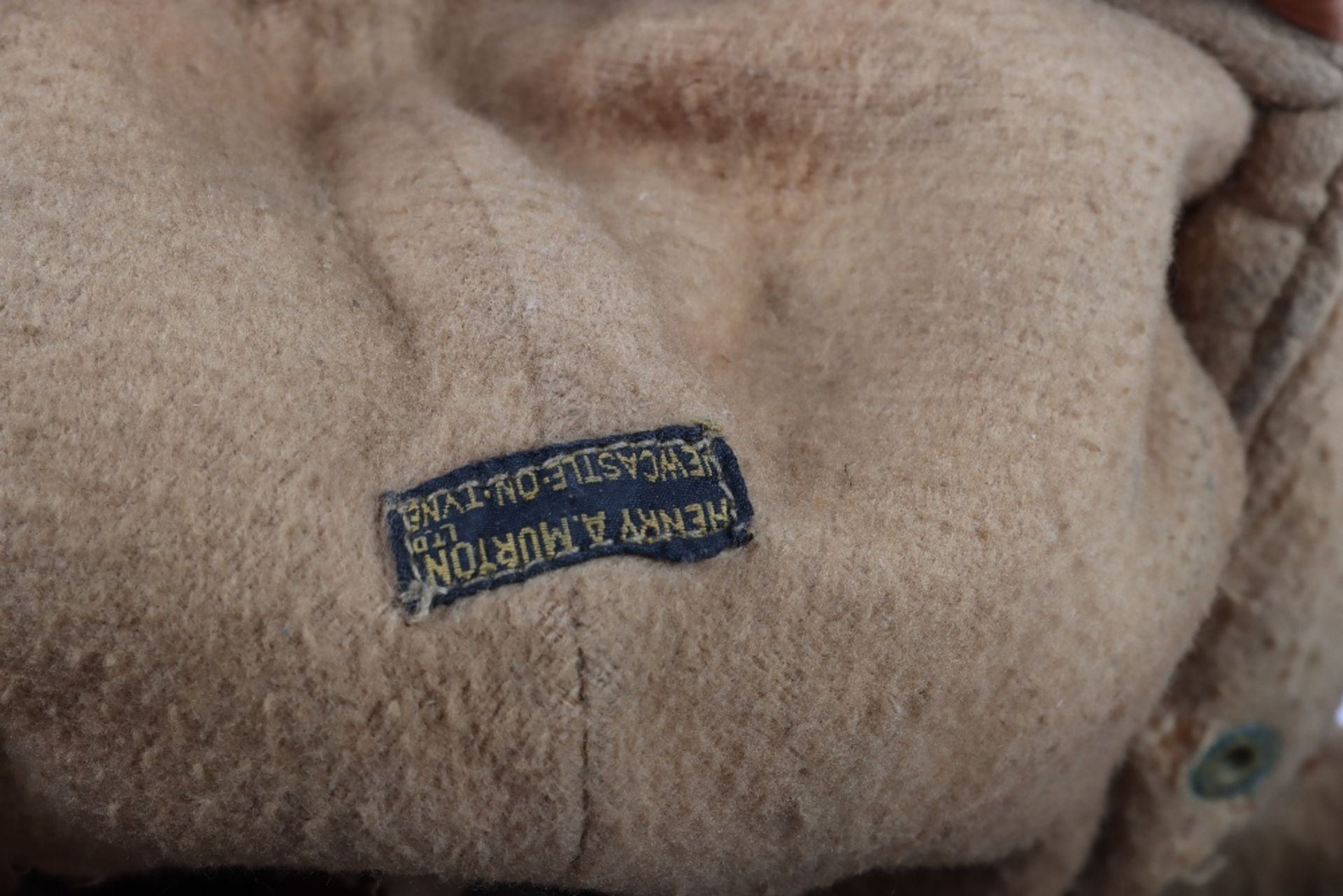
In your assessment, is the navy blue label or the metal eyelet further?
the metal eyelet

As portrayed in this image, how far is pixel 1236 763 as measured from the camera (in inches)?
48.2

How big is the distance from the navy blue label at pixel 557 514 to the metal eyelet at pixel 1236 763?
2.34 ft

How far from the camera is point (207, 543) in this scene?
71cm

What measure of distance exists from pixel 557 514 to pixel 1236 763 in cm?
87

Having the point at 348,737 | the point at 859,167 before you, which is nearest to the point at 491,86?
the point at 859,167

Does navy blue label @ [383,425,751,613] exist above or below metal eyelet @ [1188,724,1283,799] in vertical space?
above

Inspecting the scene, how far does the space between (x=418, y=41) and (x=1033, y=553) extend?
73 centimetres

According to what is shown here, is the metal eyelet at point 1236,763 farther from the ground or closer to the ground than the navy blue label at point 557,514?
closer to the ground

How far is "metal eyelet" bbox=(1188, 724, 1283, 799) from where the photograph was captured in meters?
1.20

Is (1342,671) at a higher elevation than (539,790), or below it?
below

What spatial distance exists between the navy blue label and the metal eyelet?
713 mm

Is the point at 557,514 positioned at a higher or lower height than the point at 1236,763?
higher

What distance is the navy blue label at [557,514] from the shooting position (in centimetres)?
72

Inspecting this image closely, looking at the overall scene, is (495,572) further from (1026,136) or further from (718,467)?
(1026,136)
